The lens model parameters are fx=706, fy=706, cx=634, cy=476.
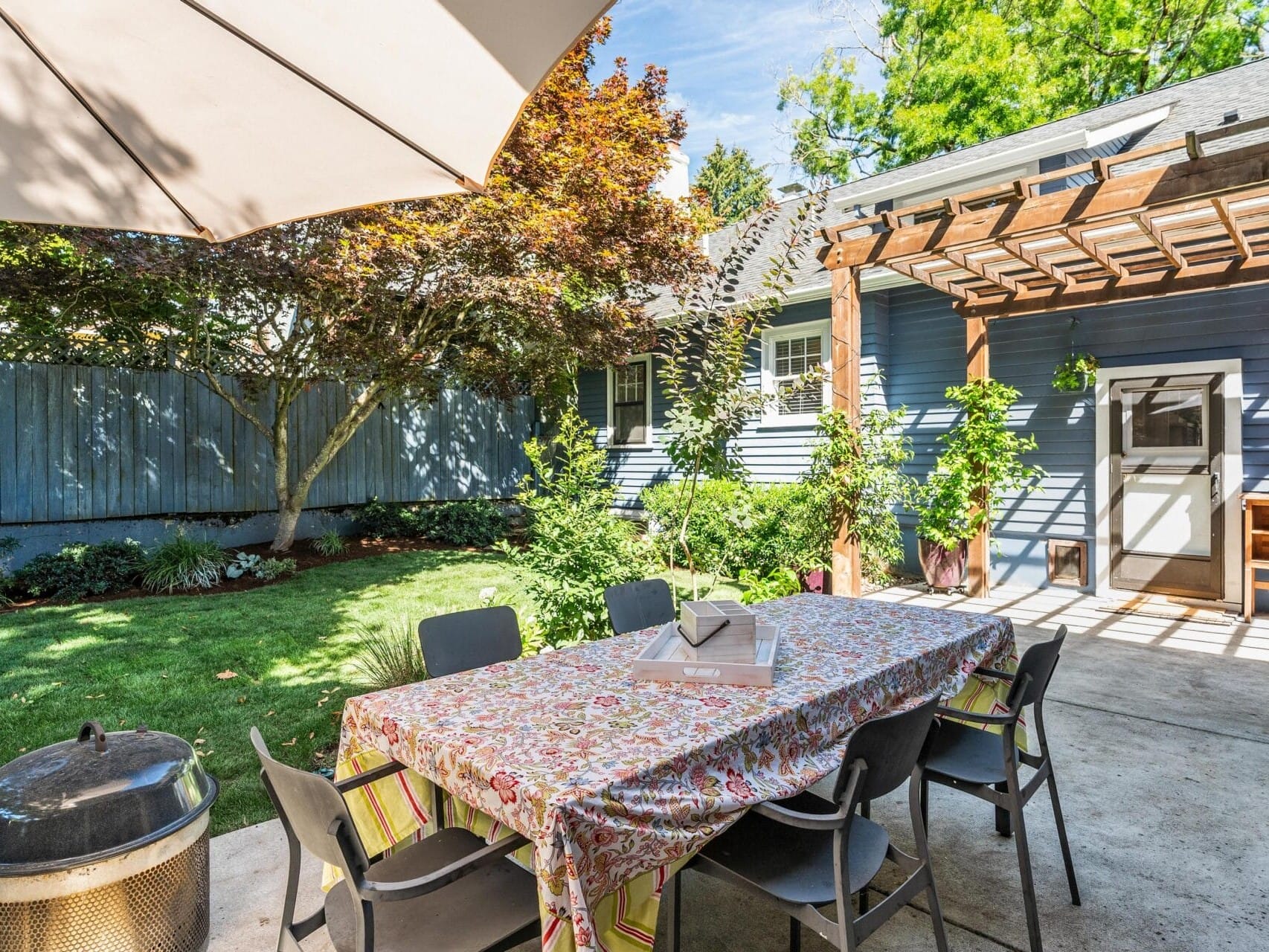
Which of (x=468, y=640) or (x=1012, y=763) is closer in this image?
(x=1012, y=763)

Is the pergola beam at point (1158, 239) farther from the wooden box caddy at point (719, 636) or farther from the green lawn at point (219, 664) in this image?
the green lawn at point (219, 664)

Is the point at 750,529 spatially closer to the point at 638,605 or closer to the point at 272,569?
the point at 638,605

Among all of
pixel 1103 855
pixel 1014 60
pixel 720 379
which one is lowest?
pixel 1103 855

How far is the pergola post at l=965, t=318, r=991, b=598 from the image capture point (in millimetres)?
7336

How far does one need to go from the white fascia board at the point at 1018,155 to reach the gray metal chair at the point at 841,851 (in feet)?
26.5

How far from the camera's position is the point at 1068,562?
7566mm

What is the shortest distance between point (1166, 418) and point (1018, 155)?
3.30 metres

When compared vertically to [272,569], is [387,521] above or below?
above

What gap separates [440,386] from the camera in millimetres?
10688

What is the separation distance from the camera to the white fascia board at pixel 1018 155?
7.62m

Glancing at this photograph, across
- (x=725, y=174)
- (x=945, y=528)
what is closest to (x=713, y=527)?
(x=945, y=528)

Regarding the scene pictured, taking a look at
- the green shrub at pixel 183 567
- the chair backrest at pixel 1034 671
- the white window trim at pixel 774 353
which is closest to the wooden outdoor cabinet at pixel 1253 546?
the white window trim at pixel 774 353

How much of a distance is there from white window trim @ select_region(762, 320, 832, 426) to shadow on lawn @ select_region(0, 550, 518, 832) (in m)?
4.15

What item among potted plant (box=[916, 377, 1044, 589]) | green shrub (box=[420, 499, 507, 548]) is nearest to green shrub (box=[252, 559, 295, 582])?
green shrub (box=[420, 499, 507, 548])
